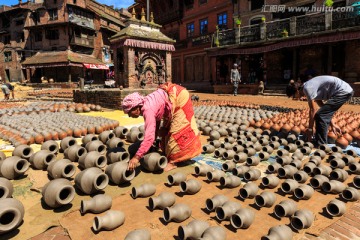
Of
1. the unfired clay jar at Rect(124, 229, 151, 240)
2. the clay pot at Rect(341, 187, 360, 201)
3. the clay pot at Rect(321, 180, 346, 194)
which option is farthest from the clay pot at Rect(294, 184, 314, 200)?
the unfired clay jar at Rect(124, 229, 151, 240)

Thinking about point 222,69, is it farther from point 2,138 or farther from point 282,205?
point 282,205

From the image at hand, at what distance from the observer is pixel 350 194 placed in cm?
319

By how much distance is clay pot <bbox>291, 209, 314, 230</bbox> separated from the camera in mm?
2586

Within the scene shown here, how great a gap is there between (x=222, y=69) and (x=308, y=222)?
24.7m

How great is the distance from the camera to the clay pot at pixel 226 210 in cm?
273

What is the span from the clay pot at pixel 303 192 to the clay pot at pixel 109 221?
2.39 m

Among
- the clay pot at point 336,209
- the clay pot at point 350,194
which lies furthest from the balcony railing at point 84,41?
the clay pot at point 336,209

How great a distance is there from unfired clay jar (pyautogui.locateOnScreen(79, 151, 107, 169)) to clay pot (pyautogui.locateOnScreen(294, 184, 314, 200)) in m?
3.02

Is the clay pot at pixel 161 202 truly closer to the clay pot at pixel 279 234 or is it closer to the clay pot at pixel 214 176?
the clay pot at pixel 214 176

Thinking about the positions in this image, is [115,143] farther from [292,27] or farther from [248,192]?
[292,27]

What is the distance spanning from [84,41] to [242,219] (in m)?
43.1

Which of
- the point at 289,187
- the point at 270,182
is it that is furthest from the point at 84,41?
the point at 289,187

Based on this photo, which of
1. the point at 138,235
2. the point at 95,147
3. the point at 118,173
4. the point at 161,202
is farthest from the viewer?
the point at 95,147

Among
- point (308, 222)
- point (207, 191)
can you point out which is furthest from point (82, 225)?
point (308, 222)
